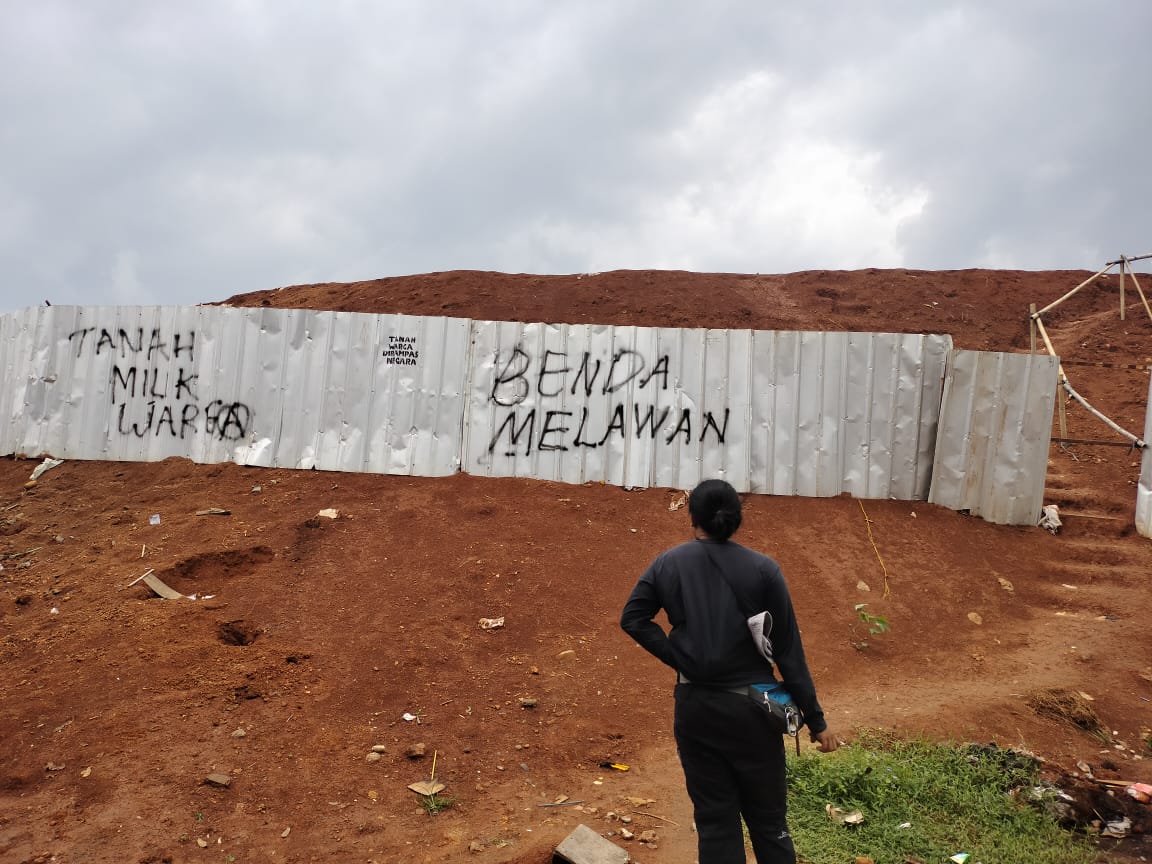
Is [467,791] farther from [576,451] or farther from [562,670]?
[576,451]

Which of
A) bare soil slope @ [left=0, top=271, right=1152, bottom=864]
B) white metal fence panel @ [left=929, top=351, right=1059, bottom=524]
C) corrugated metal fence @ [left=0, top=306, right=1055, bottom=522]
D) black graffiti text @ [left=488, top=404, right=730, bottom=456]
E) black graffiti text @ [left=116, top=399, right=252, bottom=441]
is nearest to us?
bare soil slope @ [left=0, top=271, right=1152, bottom=864]

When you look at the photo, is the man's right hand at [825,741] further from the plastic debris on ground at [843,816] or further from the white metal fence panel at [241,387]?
the white metal fence panel at [241,387]

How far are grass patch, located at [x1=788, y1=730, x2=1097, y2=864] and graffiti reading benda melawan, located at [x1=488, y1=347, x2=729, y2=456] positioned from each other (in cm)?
463

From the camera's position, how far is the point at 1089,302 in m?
17.7

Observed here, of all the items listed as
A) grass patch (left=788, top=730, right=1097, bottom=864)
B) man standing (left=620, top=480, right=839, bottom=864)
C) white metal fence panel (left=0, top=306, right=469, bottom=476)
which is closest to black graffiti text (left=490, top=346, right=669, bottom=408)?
white metal fence panel (left=0, top=306, right=469, bottom=476)

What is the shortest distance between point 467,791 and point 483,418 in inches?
207

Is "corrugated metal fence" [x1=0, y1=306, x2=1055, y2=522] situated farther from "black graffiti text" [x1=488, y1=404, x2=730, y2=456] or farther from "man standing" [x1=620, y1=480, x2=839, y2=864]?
"man standing" [x1=620, y1=480, x2=839, y2=864]

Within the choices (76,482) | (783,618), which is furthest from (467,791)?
(76,482)

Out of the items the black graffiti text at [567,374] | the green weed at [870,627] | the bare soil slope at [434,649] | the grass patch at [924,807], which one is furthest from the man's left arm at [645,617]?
the black graffiti text at [567,374]

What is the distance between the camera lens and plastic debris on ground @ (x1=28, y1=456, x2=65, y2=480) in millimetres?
9781

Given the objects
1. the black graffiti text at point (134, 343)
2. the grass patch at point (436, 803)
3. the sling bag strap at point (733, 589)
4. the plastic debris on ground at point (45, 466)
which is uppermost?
the black graffiti text at point (134, 343)

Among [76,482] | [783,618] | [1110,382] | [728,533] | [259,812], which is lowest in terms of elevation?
[259,812]

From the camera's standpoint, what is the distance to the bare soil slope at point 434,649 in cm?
405

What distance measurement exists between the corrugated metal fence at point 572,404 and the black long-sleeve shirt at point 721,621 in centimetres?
588
